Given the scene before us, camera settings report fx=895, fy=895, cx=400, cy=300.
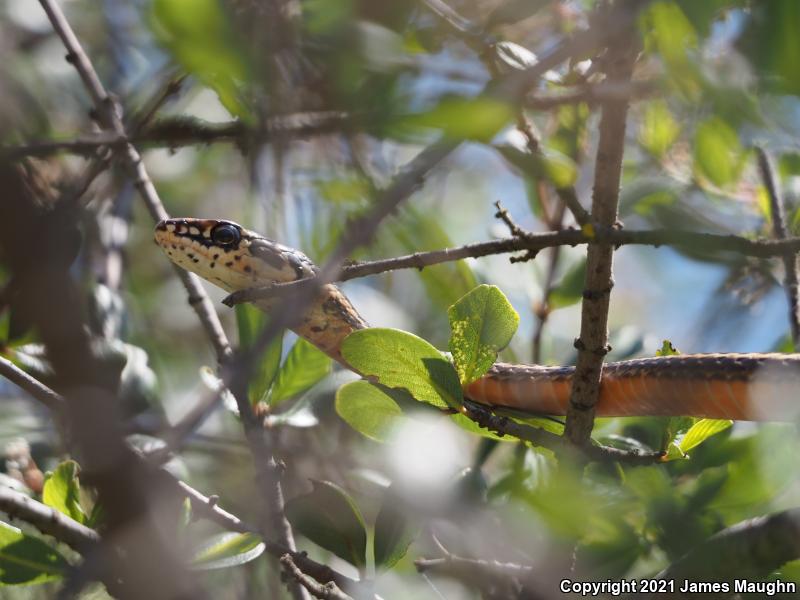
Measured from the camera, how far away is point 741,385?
9.93 feet

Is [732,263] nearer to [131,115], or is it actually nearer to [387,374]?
[387,374]

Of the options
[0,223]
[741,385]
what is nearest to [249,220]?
[741,385]

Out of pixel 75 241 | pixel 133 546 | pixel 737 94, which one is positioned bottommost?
pixel 133 546

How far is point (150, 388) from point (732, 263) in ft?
8.46

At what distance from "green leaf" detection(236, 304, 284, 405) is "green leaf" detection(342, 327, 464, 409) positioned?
733 mm

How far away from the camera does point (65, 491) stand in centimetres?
270

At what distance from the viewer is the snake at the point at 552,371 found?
9.86 ft

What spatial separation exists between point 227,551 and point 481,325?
99cm

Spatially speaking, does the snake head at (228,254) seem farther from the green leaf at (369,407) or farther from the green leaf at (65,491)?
the green leaf at (369,407)

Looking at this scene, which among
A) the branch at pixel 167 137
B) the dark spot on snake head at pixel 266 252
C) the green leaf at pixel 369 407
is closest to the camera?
the branch at pixel 167 137

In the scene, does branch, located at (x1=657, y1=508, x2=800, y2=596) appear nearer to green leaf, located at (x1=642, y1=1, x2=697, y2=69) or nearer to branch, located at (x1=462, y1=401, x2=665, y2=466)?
branch, located at (x1=462, y1=401, x2=665, y2=466)

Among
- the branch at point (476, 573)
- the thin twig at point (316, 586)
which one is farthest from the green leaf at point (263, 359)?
the branch at point (476, 573)

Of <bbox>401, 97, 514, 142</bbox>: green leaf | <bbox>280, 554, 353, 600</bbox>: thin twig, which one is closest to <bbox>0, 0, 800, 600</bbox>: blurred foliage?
<bbox>401, 97, 514, 142</bbox>: green leaf

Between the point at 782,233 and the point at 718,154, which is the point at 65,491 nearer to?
the point at 718,154
